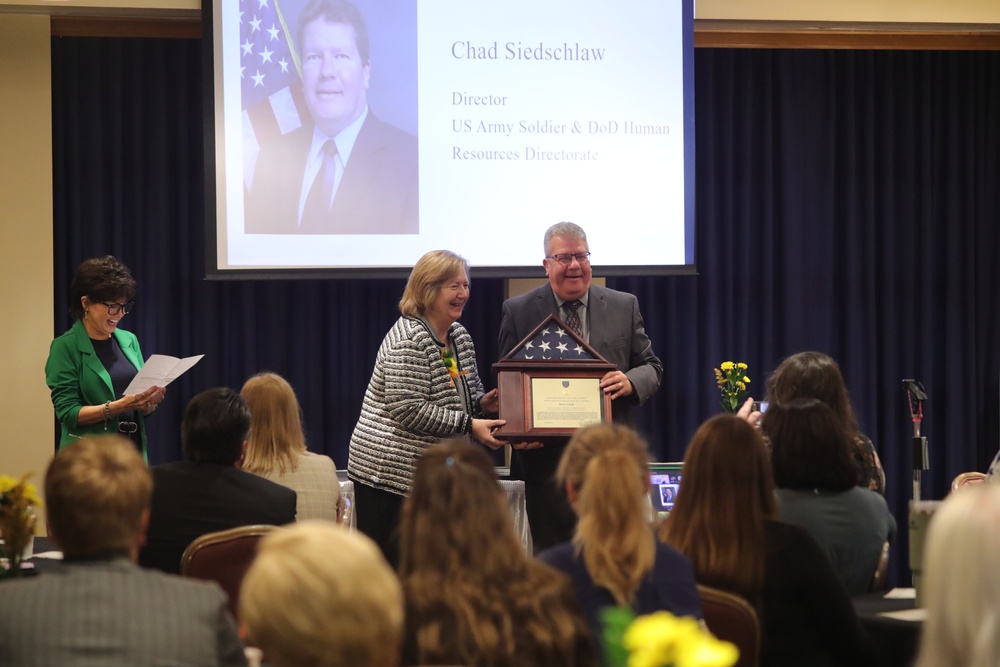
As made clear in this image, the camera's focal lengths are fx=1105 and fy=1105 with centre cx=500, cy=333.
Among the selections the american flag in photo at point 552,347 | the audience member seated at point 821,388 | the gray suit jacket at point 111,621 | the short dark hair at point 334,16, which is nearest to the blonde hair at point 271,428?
the american flag in photo at point 552,347

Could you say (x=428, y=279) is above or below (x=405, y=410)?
above

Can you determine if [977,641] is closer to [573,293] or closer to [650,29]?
[573,293]

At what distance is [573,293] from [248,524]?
184 centimetres

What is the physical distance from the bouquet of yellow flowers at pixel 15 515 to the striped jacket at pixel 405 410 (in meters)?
1.58

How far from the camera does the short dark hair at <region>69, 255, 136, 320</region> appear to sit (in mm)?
4473

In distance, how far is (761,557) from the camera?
2416 mm

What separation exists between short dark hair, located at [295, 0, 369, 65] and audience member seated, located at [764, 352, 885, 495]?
2.93 metres

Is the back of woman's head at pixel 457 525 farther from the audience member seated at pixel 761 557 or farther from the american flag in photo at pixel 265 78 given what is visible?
the american flag in photo at pixel 265 78

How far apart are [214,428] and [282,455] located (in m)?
0.70

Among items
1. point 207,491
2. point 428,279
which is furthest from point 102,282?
point 207,491

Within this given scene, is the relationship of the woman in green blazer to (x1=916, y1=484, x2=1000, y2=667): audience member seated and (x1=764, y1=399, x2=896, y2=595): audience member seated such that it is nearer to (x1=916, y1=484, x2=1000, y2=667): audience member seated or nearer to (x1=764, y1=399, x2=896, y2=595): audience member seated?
(x1=764, y1=399, x2=896, y2=595): audience member seated

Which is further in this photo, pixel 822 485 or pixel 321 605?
pixel 822 485

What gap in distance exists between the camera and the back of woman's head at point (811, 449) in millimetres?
2861

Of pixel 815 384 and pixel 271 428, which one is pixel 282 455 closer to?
pixel 271 428
